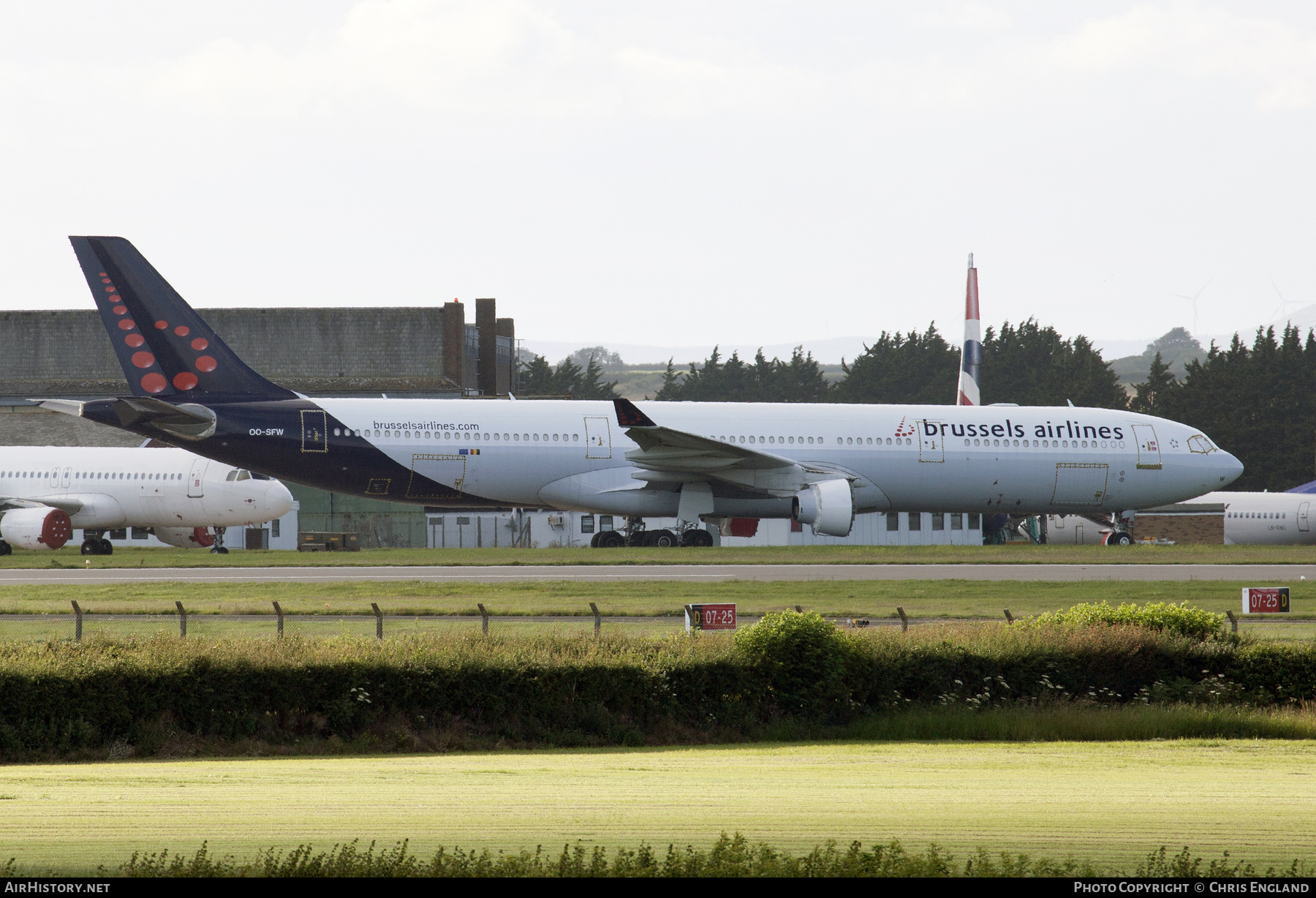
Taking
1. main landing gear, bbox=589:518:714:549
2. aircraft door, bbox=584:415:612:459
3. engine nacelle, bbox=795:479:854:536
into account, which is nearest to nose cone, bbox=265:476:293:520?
main landing gear, bbox=589:518:714:549

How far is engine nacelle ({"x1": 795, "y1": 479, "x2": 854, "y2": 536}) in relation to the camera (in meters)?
36.8

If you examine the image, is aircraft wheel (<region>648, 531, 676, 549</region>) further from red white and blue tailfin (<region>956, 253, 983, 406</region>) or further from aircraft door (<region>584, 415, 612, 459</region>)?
red white and blue tailfin (<region>956, 253, 983, 406</region>)

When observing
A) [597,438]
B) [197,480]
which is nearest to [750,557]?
[597,438]

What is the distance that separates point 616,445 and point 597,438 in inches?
23.7

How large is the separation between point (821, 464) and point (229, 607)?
19228 mm

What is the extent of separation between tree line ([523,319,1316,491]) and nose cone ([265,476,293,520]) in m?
43.3

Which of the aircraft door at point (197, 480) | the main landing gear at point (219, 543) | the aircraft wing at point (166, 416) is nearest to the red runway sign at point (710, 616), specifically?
the aircraft wing at point (166, 416)

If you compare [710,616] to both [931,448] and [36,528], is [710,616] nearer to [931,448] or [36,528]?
[931,448]

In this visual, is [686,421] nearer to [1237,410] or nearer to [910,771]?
[910,771]

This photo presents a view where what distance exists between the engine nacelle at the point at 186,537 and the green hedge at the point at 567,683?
41.3 m

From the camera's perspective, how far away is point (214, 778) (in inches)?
496


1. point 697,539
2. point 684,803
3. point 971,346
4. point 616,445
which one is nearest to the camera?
point 684,803

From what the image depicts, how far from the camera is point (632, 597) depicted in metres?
27.8
